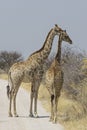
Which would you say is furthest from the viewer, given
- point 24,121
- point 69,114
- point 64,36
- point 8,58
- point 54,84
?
point 8,58

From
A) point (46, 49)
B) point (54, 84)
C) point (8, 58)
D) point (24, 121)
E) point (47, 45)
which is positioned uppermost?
point (8, 58)

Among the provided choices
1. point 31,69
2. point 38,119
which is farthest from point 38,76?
point 38,119

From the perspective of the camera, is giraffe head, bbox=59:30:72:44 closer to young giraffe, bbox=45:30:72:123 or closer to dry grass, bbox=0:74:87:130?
young giraffe, bbox=45:30:72:123

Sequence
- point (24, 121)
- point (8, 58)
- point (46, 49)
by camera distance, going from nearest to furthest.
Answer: point (24, 121), point (46, 49), point (8, 58)

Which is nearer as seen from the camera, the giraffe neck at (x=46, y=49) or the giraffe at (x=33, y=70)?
the giraffe at (x=33, y=70)

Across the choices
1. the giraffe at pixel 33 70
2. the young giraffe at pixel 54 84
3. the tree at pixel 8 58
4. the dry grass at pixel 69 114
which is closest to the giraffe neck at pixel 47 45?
the giraffe at pixel 33 70

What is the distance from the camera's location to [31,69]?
61.5 ft

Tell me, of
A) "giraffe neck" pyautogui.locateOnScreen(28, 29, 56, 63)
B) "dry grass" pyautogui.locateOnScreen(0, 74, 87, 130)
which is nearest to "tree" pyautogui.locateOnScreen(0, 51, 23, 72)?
"dry grass" pyautogui.locateOnScreen(0, 74, 87, 130)

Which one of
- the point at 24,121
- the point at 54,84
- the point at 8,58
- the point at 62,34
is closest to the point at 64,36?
the point at 62,34

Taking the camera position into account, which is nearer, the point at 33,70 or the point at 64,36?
the point at 64,36

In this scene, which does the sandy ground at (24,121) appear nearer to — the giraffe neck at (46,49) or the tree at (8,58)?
the giraffe neck at (46,49)

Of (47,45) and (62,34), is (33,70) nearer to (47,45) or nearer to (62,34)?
(47,45)

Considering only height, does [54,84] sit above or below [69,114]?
above

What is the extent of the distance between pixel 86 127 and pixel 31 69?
164 inches
